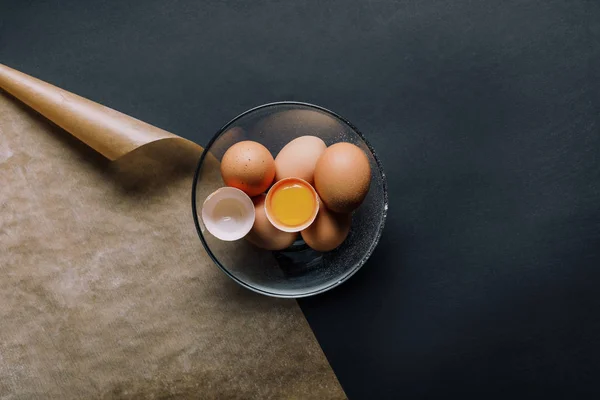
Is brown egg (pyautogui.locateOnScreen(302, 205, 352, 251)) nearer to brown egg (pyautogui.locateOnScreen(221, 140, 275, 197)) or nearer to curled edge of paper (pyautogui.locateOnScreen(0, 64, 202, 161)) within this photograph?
brown egg (pyautogui.locateOnScreen(221, 140, 275, 197))

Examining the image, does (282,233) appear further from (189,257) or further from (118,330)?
(118,330)

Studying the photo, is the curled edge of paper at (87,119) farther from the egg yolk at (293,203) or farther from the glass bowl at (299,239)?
the egg yolk at (293,203)

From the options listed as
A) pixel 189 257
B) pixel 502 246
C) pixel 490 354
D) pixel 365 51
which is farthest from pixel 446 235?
pixel 189 257

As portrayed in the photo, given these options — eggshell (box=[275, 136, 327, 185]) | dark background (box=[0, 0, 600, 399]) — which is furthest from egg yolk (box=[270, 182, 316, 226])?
dark background (box=[0, 0, 600, 399])

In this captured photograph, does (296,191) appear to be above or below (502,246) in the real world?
above

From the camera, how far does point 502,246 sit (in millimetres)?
1019

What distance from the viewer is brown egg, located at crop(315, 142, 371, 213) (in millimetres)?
835

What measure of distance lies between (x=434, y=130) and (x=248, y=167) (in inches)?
14.4

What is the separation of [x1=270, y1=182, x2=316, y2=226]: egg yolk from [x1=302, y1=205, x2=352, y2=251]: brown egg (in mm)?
24

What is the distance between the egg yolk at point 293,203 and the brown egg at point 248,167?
0.03 m

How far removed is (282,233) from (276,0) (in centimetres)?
43

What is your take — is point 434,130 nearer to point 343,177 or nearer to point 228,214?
point 343,177

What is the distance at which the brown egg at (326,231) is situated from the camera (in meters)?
0.89

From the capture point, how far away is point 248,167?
86 centimetres
